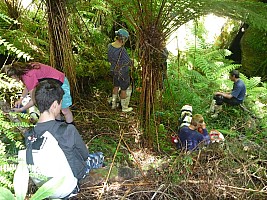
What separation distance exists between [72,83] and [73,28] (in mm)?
1547

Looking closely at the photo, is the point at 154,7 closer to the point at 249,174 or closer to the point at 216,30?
the point at 249,174

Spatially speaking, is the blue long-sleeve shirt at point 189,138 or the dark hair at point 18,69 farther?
the blue long-sleeve shirt at point 189,138

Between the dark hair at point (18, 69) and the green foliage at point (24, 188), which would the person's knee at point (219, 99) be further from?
the green foliage at point (24, 188)

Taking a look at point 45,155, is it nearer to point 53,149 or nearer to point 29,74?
point 53,149

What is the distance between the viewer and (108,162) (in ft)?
11.7

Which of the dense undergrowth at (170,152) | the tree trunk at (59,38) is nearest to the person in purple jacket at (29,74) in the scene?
the dense undergrowth at (170,152)

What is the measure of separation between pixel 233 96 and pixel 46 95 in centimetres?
315

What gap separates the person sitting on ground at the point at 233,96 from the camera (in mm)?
4930

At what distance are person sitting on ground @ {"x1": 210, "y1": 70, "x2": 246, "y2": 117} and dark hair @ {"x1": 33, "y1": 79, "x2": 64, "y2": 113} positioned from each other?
9.60ft

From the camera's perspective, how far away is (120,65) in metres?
4.74

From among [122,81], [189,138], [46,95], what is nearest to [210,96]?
[122,81]

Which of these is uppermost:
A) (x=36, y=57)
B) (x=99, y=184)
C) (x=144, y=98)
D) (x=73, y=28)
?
(x=73, y=28)

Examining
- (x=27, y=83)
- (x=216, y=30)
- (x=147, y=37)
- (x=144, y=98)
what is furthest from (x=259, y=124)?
(x=216, y=30)

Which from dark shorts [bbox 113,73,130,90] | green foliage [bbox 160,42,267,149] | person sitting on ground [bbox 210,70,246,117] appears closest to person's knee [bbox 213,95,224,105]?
person sitting on ground [bbox 210,70,246,117]
